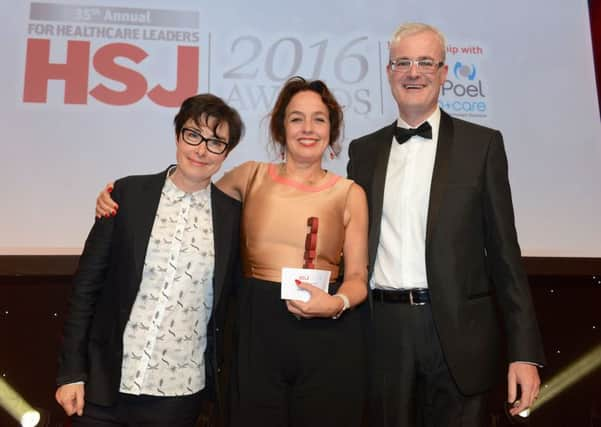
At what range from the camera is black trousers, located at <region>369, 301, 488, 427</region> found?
1821 millimetres

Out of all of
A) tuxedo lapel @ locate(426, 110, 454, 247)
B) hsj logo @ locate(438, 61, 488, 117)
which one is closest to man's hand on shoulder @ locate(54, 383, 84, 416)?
tuxedo lapel @ locate(426, 110, 454, 247)

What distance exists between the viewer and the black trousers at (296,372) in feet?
5.70

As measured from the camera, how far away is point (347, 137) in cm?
335

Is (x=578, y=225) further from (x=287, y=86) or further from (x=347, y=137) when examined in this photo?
(x=287, y=86)

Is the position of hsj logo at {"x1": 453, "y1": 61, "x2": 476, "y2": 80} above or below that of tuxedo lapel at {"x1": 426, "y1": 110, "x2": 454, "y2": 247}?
above

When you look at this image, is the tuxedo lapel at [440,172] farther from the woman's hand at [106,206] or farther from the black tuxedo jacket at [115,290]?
the woman's hand at [106,206]

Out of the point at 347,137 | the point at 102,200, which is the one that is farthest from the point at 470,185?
the point at 347,137

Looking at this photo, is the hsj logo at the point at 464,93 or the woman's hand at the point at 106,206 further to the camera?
the hsj logo at the point at 464,93

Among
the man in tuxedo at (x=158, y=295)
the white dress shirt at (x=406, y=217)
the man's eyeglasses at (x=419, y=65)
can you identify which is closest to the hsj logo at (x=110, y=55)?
the man in tuxedo at (x=158, y=295)

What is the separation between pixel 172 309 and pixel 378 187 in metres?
0.83

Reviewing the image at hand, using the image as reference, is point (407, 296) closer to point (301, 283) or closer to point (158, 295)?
point (301, 283)

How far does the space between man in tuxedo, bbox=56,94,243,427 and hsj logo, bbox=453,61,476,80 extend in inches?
78.3

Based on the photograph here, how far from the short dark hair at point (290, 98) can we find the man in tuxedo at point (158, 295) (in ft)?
0.73

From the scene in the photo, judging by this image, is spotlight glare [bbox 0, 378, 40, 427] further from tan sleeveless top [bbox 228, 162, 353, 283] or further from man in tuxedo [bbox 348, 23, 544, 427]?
man in tuxedo [bbox 348, 23, 544, 427]
